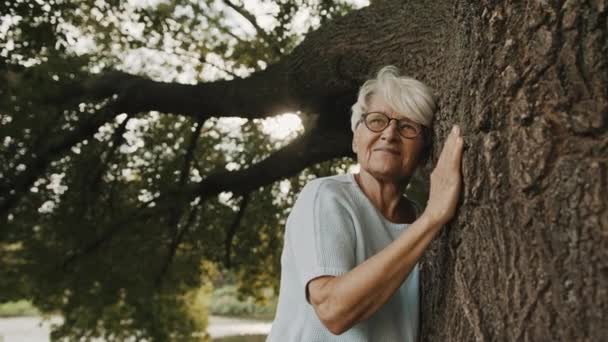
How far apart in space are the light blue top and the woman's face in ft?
0.35

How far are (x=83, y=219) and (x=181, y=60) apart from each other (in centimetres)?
427

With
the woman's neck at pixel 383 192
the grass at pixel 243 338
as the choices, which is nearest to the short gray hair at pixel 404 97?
the woman's neck at pixel 383 192

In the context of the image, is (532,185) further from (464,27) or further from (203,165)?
(203,165)

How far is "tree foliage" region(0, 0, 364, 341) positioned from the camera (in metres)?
6.68

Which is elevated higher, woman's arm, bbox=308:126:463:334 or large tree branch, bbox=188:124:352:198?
large tree branch, bbox=188:124:352:198

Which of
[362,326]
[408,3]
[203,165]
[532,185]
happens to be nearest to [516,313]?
[532,185]

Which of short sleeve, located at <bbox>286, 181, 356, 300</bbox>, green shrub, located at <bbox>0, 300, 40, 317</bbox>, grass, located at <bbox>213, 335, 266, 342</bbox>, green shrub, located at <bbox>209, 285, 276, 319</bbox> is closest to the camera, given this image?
short sleeve, located at <bbox>286, 181, 356, 300</bbox>

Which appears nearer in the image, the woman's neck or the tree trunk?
the tree trunk

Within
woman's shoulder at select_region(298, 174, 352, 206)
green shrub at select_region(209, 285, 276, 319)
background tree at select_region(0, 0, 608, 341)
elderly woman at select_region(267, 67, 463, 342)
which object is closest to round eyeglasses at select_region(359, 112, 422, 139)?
elderly woman at select_region(267, 67, 463, 342)

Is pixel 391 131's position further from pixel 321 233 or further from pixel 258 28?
pixel 258 28

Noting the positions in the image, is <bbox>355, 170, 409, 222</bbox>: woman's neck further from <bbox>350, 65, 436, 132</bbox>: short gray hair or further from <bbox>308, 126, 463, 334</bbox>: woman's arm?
<bbox>308, 126, 463, 334</bbox>: woman's arm

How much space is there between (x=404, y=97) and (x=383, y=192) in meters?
0.38

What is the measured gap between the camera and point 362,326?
7.46 feet

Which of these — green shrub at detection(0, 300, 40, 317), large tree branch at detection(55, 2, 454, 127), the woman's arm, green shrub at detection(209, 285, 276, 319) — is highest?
large tree branch at detection(55, 2, 454, 127)
